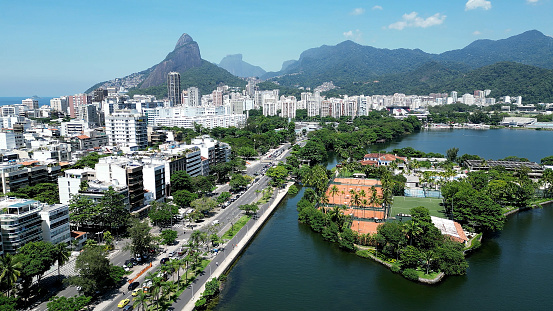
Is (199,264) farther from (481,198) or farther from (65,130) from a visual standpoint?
(65,130)

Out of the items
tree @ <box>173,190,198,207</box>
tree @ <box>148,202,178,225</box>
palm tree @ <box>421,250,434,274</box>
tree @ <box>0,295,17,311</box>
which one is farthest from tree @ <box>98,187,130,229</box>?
palm tree @ <box>421,250,434,274</box>

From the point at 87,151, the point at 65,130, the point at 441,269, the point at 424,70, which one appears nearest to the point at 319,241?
the point at 441,269

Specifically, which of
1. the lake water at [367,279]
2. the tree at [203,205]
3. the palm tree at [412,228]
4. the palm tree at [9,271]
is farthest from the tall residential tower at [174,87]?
the palm tree at [9,271]

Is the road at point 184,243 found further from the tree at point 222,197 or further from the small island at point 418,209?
the small island at point 418,209

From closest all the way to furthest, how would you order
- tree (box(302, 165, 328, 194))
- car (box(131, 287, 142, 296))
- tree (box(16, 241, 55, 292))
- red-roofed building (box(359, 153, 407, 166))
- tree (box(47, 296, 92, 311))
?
1. tree (box(47, 296, 92, 311))
2. tree (box(16, 241, 55, 292))
3. car (box(131, 287, 142, 296))
4. tree (box(302, 165, 328, 194))
5. red-roofed building (box(359, 153, 407, 166))

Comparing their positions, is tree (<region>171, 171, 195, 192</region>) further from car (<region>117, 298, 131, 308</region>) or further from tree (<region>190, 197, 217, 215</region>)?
car (<region>117, 298, 131, 308</region>)

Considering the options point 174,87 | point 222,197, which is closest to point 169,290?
point 222,197
